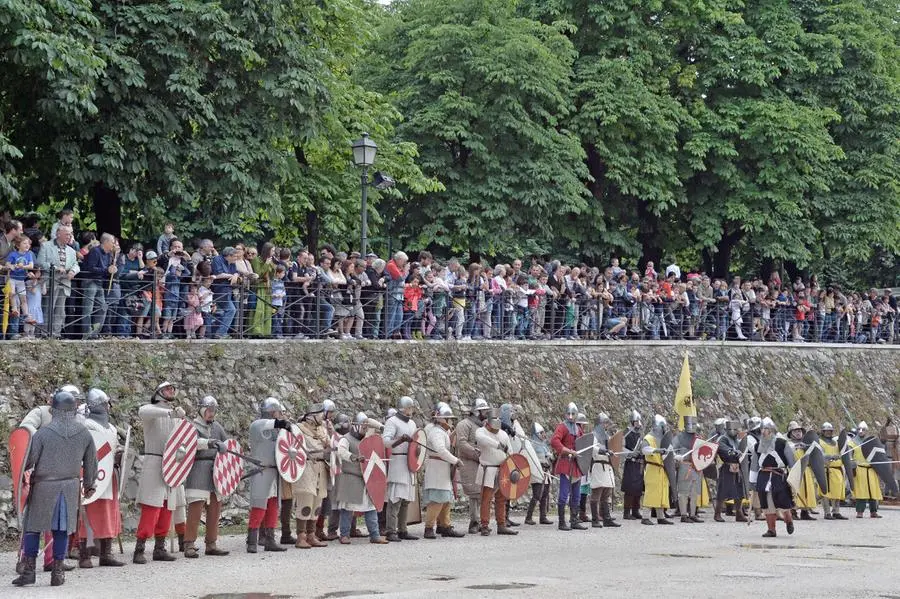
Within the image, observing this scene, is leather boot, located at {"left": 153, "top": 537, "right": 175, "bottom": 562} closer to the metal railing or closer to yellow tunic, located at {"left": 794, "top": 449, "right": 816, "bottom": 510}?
the metal railing

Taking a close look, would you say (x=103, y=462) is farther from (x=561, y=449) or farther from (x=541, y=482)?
(x=541, y=482)

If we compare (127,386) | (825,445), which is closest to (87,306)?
(127,386)

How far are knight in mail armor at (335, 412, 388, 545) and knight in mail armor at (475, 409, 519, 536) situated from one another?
1.73 meters

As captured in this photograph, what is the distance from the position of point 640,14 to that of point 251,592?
27.4 metres

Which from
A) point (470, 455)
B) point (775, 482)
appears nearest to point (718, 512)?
point (775, 482)

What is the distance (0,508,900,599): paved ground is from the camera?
1292cm

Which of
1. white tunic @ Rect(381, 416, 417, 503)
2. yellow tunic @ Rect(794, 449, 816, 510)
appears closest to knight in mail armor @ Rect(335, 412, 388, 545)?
white tunic @ Rect(381, 416, 417, 503)

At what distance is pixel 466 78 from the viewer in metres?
33.2

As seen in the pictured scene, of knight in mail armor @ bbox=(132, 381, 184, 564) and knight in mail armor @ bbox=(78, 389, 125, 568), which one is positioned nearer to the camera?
knight in mail armor @ bbox=(78, 389, 125, 568)

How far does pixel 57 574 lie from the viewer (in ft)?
43.3

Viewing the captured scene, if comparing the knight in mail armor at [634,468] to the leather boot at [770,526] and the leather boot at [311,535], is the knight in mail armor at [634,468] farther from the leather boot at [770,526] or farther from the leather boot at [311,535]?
the leather boot at [311,535]

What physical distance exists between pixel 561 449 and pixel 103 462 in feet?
25.6

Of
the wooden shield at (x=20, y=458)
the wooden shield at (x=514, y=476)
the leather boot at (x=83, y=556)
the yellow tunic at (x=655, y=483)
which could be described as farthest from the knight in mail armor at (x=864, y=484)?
the wooden shield at (x=20, y=458)

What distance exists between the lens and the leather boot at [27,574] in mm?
13156
